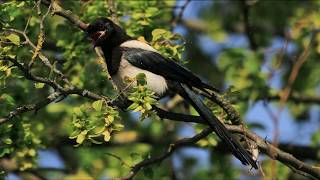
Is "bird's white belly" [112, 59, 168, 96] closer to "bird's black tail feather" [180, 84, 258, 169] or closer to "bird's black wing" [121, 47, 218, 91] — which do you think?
"bird's black wing" [121, 47, 218, 91]

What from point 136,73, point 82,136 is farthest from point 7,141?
point 136,73

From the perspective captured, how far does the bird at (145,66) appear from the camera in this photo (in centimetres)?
529

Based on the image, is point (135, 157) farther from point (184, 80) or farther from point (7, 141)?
point (7, 141)

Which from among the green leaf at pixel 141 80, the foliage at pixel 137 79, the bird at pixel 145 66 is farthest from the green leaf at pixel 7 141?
the green leaf at pixel 141 80

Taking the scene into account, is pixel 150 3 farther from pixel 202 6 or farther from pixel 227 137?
pixel 202 6

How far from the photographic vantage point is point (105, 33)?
5719 mm

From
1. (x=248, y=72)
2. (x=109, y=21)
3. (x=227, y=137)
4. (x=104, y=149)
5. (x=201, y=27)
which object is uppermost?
(x=109, y=21)

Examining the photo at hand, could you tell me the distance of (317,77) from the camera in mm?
8312

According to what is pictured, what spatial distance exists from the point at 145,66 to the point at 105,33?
419 millimetres

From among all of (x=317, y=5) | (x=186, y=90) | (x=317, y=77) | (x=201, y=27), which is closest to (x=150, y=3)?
(x=186, y=90)

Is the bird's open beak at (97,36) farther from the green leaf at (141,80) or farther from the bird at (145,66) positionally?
the green leaf at (141,80)

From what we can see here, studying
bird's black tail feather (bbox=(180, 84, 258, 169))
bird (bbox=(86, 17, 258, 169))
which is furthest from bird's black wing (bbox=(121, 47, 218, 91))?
bird's black tail feather (bbox=(180, 84, 258, 169))

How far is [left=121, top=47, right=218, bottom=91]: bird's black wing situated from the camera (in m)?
5.36

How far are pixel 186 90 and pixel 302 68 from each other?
11.1ft
